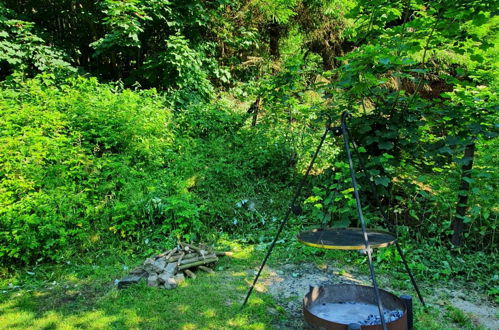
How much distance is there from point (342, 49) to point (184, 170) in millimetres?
5493

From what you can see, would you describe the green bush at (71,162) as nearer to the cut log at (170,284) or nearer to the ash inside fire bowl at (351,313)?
the cut log at (170,284)

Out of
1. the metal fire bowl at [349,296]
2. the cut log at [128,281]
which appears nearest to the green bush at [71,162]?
the cut log at [128,281]

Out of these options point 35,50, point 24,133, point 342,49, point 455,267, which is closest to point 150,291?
point 24,133

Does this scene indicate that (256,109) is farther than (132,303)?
Yes

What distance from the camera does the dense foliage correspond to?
421cm

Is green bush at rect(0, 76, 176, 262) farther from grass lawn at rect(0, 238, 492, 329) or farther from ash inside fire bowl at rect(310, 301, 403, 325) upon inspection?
ash inside fire bowl at rect(310, 301, 403, 325)

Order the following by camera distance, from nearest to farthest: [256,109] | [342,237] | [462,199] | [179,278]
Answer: [342,237]
[179,278]
[462,199]
[256,109]

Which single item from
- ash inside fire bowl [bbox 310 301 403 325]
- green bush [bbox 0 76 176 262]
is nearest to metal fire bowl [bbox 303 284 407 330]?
ash inside fire bowl [bbox 310 301 403 325]

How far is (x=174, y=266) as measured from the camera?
408 cm

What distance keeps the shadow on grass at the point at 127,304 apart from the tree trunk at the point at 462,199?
2769 millimetres

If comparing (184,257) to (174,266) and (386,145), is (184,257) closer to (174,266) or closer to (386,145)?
(174,266)

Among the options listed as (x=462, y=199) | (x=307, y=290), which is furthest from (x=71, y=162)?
(x=462, y=199)

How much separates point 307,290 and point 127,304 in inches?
76.5

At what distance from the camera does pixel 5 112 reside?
5.40 metres
